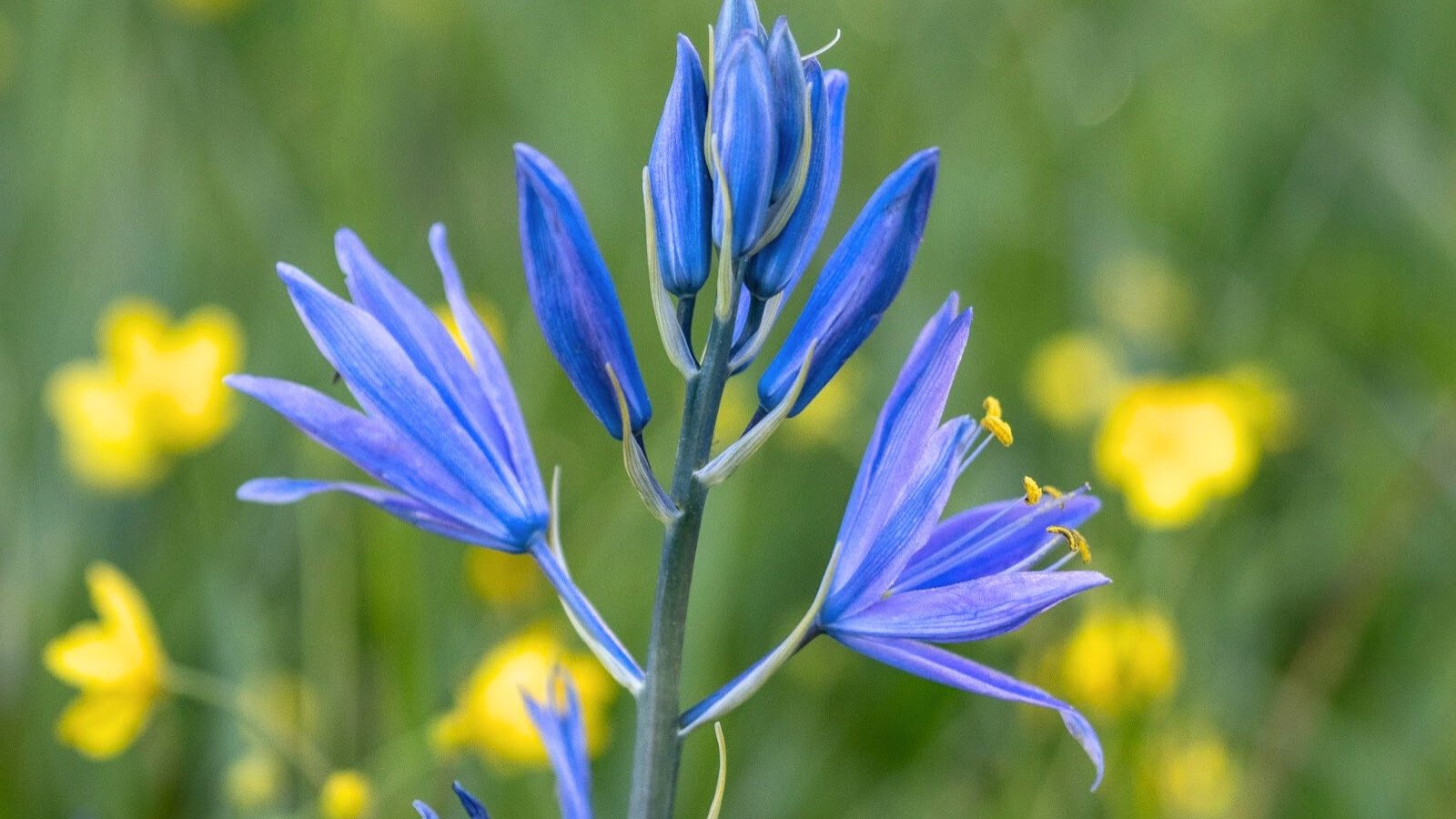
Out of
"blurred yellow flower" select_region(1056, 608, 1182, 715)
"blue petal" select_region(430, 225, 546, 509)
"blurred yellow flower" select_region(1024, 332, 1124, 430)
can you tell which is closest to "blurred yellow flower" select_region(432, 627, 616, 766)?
"blue petal" select_region(430, 225, 546, 509)

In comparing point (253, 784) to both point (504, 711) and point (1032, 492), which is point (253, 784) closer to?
point (504, 711)

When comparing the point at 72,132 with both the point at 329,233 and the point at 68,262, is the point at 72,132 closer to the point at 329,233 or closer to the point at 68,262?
the point at 68,262

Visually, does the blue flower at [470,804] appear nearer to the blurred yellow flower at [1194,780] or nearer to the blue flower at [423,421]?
the blue flower at [423,421]

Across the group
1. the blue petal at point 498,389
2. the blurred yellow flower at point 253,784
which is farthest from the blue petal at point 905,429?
the blurred yellow flower at point 253,784

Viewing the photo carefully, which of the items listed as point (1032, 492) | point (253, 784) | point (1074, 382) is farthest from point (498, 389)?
point (1074, 382)

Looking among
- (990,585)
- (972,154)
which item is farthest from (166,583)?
(972,154)

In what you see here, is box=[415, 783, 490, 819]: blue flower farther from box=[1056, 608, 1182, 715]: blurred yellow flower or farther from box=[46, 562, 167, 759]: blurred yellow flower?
box=[1056, 608, 1182, 715]: blurred yellow flower
